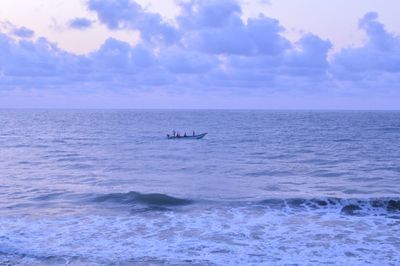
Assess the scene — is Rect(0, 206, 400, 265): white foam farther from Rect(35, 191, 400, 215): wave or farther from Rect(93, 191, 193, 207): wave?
Rect(93, 191, 193, 207): wave

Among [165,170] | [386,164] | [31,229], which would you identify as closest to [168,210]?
[31,229]

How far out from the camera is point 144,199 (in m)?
28.2

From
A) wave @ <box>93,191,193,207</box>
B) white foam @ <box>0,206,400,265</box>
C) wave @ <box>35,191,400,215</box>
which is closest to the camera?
white foam @ <box>0,206,400,265</box>

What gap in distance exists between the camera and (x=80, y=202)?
27.4 meters

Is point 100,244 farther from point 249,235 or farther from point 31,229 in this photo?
point 249,235

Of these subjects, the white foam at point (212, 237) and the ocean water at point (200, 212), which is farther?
the ocean water at point (200, 212)

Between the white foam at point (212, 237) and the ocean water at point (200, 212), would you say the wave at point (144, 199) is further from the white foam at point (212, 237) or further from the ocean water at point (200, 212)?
the white foam at point (212, 237)

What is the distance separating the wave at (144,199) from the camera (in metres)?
27.4

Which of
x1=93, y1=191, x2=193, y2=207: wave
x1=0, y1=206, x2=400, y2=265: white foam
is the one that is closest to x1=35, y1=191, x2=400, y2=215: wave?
x1=93, y1=191, x2=193, y2=207: wave

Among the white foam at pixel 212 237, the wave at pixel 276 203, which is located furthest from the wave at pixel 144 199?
the white foam at pixel 212 237

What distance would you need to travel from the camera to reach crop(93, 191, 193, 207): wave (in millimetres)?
27422

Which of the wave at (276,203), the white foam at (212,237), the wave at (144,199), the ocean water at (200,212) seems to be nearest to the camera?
the white foam at (212,237)

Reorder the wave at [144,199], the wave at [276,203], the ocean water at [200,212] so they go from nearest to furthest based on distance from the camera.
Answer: the ocean water at [200,212]
the wave at [276,203]
the wave at [144,199]

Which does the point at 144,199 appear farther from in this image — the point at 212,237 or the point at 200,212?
the point at 212,237
